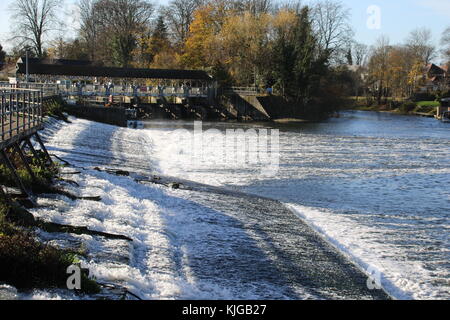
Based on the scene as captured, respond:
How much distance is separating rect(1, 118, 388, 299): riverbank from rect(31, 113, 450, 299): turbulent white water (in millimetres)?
40

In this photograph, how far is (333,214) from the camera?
16.1m

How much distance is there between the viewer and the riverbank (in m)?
9.62

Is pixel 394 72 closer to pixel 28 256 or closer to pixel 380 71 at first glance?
pixel 380 71

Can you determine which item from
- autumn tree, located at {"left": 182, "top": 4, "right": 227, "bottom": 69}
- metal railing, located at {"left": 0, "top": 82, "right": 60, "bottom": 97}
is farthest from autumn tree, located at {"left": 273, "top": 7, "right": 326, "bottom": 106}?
metal railing, located at {"left": 0, "top": 82, "right": 60, "bottom": 97}

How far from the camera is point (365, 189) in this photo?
20.4 meters

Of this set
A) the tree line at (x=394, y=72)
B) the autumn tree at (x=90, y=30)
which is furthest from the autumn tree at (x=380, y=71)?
the autumn tree at (x=90, y=30)

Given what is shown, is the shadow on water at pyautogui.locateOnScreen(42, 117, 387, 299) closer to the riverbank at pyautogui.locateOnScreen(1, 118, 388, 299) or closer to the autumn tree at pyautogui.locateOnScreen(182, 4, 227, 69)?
the riverbank at pyautogui.locateOnScreen(1, 118, 388, 299)

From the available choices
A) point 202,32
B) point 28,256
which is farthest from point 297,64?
point 28,256

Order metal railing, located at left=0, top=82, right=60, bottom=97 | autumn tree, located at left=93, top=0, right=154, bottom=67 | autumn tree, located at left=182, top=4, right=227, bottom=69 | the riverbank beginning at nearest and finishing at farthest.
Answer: the riverbank → metal railing, located at left=0, top=82, right=60, bottom=97 → autumn tree, located at left=182, top=4, right=227, bottom=69 → autumn tree, located at left=93, top=0, right=154, bottom=67

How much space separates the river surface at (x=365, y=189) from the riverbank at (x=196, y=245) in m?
0.81

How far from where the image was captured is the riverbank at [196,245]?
379 inches

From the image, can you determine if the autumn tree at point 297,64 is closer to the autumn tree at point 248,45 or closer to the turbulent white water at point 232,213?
the autumn tree at point 248,45

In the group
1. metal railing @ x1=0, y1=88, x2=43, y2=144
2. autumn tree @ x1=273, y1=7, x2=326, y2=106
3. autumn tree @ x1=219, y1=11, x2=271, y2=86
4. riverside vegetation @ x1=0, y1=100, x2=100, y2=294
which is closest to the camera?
riverside vegetation @ x1=0, y1=100, x2=100, y2=294

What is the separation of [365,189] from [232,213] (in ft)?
23.3
